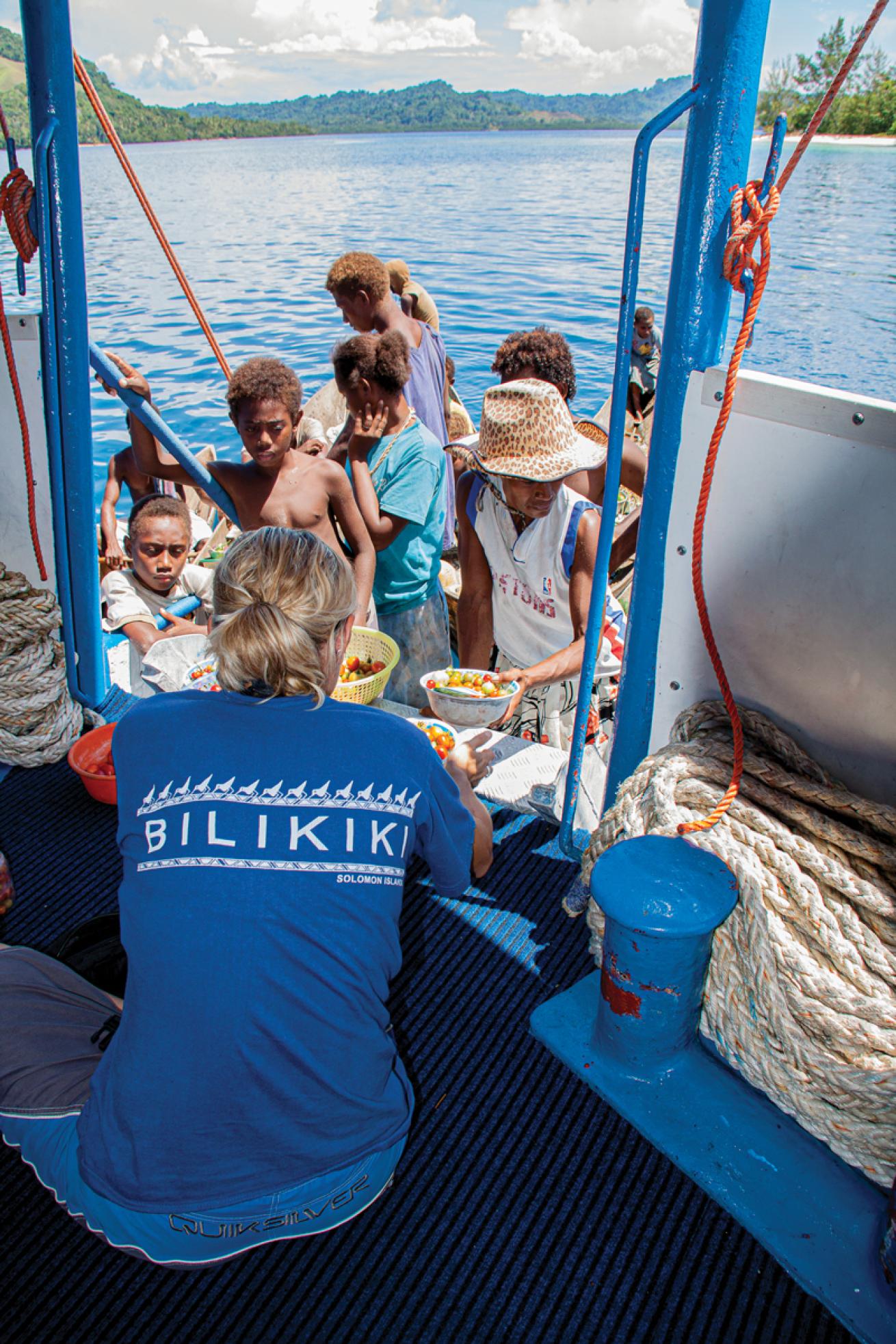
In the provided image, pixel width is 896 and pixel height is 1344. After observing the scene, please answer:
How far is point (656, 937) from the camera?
Result: 62.4 inches

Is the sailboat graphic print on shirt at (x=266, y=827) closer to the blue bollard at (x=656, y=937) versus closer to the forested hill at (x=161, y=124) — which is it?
the blue bollard at (x=656, y=937)

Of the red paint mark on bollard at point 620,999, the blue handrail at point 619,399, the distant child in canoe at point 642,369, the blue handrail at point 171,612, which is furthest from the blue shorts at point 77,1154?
the distant child in canoe at point 642,369

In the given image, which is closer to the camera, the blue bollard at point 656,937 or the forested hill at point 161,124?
the blue bollard at point 656,937

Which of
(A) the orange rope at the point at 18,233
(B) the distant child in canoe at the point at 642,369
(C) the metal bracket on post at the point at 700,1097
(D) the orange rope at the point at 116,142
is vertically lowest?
(C) the metal bracket on post at the point at 700,1097

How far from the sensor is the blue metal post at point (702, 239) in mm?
1650

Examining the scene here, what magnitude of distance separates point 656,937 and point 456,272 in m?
19.6

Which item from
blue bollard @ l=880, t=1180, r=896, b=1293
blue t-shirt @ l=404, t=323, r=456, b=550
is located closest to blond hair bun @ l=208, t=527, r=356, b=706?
blue bollard @ l=880, t=1180, r=896, b=1293

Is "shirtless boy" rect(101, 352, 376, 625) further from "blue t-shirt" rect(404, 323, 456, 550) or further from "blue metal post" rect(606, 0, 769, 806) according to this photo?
"blue metal post" rect(606, 0, 769, 806)

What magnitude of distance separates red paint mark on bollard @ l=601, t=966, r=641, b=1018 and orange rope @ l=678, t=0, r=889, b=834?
0.33 meters

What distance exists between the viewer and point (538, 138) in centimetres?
10362

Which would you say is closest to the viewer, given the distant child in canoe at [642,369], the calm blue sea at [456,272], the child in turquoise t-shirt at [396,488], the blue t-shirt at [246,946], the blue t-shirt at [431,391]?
the blue t-shirt at [246,946]

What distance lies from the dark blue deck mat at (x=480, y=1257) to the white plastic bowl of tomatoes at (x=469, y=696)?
2.95ft

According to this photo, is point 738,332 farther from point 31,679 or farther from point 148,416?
point 31,679

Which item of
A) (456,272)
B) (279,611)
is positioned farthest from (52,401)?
(456,272)
